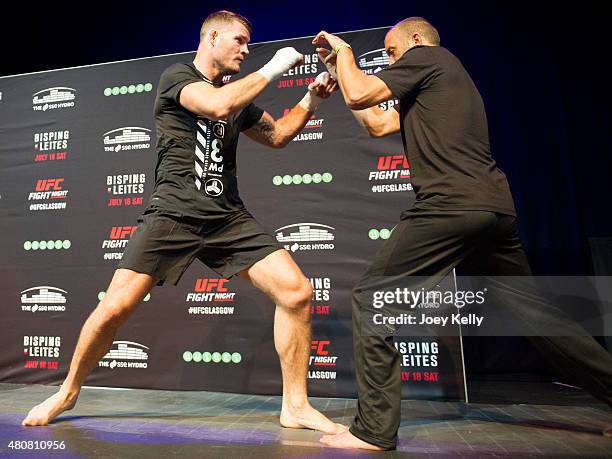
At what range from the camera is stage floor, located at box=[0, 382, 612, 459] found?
2.02 metres

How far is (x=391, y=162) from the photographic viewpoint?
3.46 metres

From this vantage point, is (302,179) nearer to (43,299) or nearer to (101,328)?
(101,328)

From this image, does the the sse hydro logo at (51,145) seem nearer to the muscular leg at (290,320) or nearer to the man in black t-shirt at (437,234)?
the muscular leg at (290,320)

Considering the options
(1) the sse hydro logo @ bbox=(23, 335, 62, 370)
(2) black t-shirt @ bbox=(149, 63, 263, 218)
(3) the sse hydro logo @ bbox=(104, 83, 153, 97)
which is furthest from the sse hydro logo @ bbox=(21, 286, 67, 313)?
(2) black t-shirt @ bbox=(149, 63, 263, 218)

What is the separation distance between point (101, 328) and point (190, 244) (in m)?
0.58

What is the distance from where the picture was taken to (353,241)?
3.51 m

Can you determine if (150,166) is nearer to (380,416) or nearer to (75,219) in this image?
(75,219)

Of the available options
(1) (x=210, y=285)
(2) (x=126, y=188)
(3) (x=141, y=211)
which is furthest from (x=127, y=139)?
(1) (x=210, y=285)

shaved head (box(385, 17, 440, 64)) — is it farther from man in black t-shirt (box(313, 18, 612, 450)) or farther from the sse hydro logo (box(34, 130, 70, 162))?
the sse hydro logo (box(34, 130, 70, 162))

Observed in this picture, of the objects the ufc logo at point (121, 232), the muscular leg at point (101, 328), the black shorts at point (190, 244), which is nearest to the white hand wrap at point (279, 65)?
the black shorts at point (190, 244)

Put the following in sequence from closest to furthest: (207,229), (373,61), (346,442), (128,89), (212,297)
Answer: (346,442), (207,229), (373,61), (212,297), (128,89)

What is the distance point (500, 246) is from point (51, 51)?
17.5ft

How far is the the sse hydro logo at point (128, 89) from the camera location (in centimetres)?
406

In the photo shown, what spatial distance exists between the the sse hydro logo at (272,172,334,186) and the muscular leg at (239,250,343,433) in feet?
3.57
